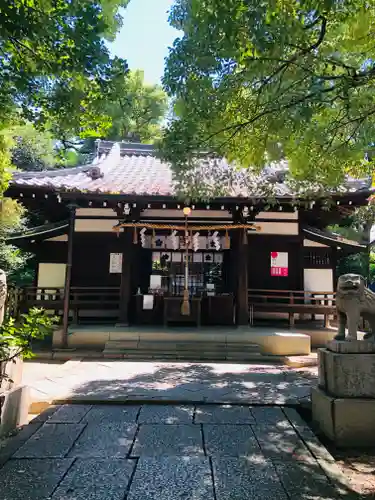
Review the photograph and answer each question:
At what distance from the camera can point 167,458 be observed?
10.6 ft

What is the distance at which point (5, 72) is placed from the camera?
10.6 ft

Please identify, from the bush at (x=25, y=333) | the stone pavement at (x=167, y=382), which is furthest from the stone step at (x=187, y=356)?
the bush at (x=25, y=333)

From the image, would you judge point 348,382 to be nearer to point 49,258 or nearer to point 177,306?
point 177,306

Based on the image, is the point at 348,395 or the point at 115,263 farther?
the point at 115,263

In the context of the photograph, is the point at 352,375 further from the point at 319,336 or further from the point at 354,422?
the point at 319,336

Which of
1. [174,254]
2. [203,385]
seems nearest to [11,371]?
[203,385]

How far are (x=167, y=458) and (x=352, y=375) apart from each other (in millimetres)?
2338

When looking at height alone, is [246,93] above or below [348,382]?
above

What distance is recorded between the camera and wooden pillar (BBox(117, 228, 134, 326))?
9875 mm

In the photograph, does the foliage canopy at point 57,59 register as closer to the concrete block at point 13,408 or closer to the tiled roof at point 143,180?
the tiled roof at point 143,180

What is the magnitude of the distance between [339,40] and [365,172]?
310 centimetres

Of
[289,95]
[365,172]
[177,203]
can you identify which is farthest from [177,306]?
[289,95]

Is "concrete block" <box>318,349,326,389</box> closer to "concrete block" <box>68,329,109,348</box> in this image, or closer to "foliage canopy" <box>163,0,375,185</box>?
"foliage canopy" <box>163,0,375,185</box>

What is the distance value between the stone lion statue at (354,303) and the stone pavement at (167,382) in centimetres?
144
